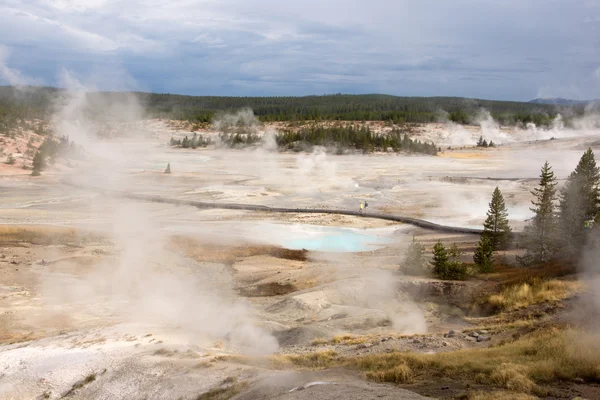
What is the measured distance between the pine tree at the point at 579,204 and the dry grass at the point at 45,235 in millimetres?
19803

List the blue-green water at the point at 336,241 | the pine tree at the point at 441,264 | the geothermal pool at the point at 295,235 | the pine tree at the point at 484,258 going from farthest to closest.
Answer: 1. the geothermal pool at the point at 295,235
2. the blue-green water at the point at 336,241
3. the pine tree at the point at 484,258
4. the pine tree at the point at 441,264

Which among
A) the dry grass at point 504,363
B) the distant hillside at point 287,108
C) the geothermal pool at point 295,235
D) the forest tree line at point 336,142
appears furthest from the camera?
the forest tree line at point 336,142

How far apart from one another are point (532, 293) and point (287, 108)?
118294mm

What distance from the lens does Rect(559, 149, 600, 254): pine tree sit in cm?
2109

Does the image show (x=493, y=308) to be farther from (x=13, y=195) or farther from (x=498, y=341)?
(x=13, y=195)

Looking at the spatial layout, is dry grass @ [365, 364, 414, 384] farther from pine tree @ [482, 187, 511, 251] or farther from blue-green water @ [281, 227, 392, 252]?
blue-green water @ [281, 227, 392, 252]

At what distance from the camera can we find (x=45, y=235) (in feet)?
92.8

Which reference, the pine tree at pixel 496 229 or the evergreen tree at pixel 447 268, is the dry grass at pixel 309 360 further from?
the pine tree at pixel 496 229

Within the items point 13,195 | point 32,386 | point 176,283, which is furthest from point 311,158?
point 32,386

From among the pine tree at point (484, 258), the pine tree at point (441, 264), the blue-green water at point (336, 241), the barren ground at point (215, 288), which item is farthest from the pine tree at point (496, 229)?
the pine tree at point (441, 264)

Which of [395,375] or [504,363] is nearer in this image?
[504,363]

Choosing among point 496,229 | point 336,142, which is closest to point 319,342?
point 496,229

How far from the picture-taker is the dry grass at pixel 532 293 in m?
15.1

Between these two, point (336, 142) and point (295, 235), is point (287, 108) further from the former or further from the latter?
point (295, 235)
